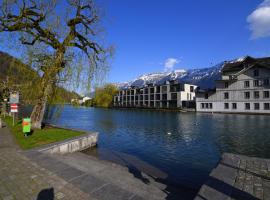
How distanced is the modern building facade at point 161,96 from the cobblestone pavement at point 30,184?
251ft

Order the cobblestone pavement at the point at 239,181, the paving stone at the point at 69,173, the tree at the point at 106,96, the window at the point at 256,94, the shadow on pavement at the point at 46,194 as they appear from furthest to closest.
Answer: the tree at the point at 106,96 < the window at the point at 256,94 < the paving stone at the point at 69,173 < the shadow on pavement at the point at 46,194 < the cobblestone pavement at the point at 239,181

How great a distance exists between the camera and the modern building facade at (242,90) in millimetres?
55500

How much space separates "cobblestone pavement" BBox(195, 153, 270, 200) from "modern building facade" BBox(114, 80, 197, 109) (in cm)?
7456

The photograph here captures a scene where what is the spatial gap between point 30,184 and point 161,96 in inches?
3534

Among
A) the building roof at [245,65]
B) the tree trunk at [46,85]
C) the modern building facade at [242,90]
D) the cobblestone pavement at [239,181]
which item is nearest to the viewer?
the cobblestone pavement at [239,181]

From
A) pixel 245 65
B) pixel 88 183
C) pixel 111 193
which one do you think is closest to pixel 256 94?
pixel 245 65

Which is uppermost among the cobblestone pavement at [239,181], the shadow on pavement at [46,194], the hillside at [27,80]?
the hillside at [27,80]

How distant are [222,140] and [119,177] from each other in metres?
14.2

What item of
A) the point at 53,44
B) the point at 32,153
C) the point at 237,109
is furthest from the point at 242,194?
the point at 237,109

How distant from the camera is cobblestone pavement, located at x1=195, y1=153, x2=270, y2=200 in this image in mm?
6247

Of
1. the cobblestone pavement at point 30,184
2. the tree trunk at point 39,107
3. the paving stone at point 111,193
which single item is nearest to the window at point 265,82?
the tree trunk at point 39,107

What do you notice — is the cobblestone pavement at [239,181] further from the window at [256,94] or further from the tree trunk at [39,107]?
the window at [256,94]

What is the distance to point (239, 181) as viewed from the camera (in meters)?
7.33

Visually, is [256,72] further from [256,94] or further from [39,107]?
[39,107]
